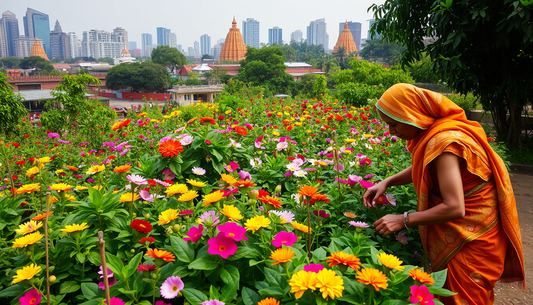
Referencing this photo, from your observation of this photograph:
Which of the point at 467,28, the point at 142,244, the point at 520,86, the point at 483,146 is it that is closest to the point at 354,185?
the point at 483,146

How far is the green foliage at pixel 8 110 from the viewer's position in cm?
598

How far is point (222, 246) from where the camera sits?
0.78 metres

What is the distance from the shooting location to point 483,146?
114 cm

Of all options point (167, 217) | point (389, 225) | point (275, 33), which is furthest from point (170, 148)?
Result: point (275, 33)

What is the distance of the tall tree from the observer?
369 cm

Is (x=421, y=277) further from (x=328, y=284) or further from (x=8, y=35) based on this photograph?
(x=8, y=35)

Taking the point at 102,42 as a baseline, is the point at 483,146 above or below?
below

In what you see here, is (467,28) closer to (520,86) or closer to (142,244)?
(520,86)

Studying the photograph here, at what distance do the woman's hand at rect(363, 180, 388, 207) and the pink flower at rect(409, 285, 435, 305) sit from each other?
21.6 inches

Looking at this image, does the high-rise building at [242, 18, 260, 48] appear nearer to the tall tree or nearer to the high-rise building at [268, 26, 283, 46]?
the high-rise building at [268, 26, 283, 46]

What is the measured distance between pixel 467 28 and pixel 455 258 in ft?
10.9

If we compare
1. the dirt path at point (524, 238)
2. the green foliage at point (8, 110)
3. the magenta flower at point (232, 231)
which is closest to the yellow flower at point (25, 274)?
the magenta flower at point (232, 231)

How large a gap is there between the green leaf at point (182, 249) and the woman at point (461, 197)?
2.04ft

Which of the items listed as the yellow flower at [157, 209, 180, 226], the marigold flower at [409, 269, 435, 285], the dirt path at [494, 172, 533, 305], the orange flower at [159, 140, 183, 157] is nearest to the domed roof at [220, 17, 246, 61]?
the dirt path at [494, 172, 533, 305]
